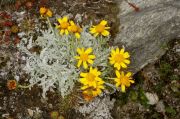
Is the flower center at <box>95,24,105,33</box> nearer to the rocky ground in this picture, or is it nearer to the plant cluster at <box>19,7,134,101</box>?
the plant cluster at <box>19,7,134,101</box>

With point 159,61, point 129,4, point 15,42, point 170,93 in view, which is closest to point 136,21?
point 129,4

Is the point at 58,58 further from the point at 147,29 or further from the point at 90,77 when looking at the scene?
the point at 147,29

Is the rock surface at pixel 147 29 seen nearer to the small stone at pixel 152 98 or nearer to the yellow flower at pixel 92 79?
the small stone at pixel 152 98

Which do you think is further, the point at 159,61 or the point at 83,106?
the point at 159,61

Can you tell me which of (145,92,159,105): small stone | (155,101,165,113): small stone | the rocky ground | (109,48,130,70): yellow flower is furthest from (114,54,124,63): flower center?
(155,101,165,113): small stone

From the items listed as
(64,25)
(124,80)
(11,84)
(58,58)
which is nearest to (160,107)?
(124,80)

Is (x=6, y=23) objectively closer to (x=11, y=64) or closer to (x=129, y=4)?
(x=11, y=64)
